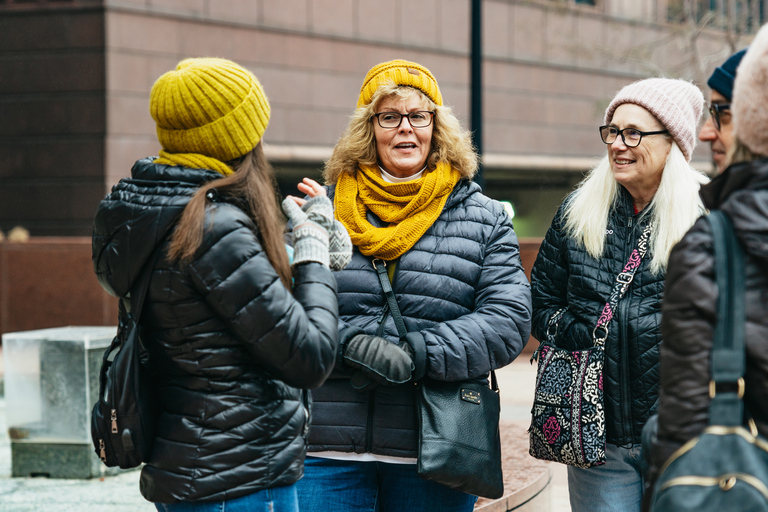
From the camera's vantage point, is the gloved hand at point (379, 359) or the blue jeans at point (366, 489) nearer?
the gloved hand at point (379, 359)

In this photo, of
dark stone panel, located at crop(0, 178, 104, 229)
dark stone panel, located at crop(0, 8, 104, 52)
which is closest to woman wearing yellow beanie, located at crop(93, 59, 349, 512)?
dark stone panel, located at crop(0, 178, 104, 229)

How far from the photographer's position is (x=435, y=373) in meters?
2.89

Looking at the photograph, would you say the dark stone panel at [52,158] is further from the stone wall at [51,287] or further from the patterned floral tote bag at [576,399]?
the patterned floral tote bag at [576,399]

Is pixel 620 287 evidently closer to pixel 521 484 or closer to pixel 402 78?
pixel 402 78

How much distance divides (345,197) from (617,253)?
1013mm

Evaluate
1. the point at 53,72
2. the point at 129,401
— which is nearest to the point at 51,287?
the point at 53,72

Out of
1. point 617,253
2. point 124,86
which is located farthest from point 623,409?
point 124,86

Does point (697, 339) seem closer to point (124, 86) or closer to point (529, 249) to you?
point (529, 249)

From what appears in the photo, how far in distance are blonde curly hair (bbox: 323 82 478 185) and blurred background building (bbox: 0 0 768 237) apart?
12.6 meters

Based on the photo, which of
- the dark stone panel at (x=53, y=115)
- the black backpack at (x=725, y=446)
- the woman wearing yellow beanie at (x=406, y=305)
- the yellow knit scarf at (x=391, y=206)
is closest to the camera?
the black backpack at (x=725, y=446)

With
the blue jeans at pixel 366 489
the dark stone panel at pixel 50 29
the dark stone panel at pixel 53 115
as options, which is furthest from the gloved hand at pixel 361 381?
the dark stone panel at pixel 50 29

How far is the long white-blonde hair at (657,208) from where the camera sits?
10.4 ft

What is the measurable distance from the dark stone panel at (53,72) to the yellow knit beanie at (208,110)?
1386 cm

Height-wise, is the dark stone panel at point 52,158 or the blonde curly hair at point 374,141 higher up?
the dark stone panel at point 52,158
